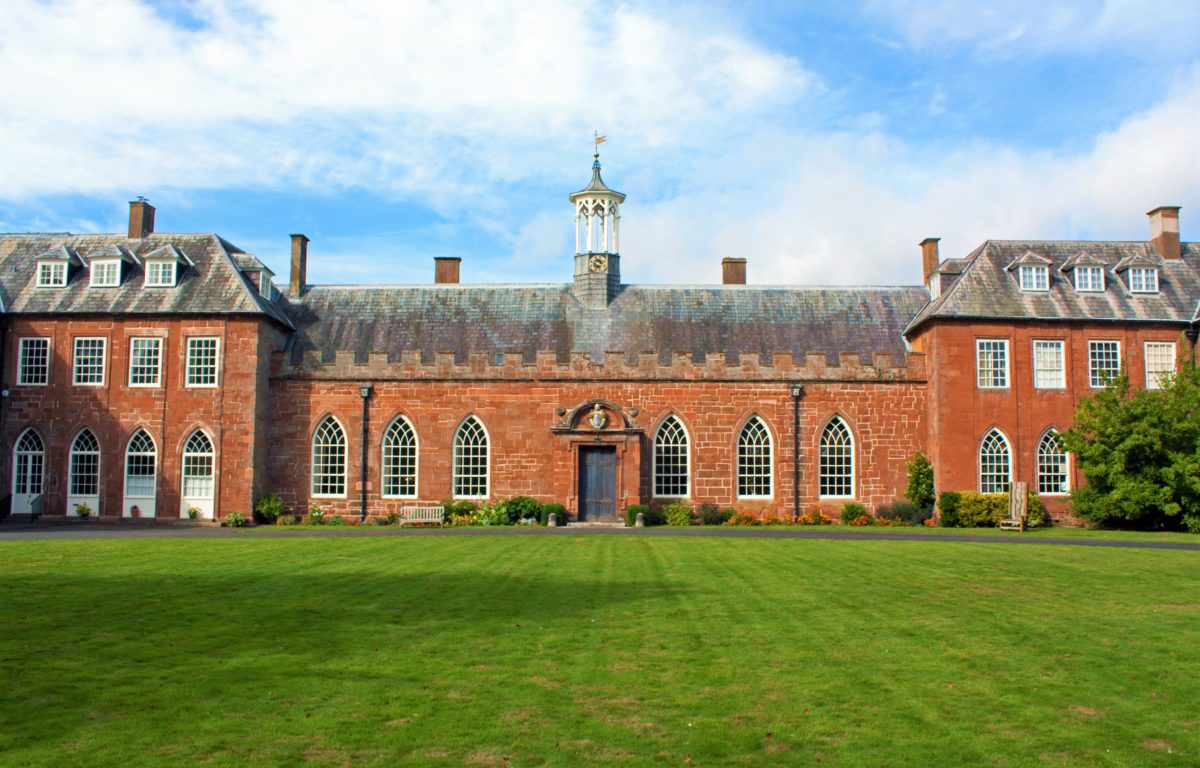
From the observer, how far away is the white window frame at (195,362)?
3241 centimetres

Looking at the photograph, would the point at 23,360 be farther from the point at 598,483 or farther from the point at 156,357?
the point at 598,483

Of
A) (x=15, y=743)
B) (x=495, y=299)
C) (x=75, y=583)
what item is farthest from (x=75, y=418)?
(x=15, y=743)

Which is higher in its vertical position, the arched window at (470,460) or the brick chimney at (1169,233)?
the brick chimney at (1169,233)

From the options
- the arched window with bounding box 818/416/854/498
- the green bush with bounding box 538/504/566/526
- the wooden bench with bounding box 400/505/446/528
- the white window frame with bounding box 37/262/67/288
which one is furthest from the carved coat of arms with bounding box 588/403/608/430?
the white window frame with bounding box 37/262/67/288

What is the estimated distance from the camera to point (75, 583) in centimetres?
1447

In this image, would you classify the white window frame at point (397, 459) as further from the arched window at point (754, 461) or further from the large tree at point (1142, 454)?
the large tree at point (1142, 454)

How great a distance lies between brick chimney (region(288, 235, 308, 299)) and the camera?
123 ft

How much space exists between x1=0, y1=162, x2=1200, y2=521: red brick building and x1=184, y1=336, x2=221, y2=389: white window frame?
7 centimetres

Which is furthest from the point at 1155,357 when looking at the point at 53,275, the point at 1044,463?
the point at 53,275

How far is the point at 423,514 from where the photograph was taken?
31688 mm

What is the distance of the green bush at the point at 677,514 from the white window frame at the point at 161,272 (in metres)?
19.2

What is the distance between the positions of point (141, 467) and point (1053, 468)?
30965 millimetres

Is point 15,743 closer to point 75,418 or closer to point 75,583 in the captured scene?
point 75,583

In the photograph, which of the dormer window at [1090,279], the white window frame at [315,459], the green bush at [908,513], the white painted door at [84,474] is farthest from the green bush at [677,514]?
the white painted door at [84,474]
